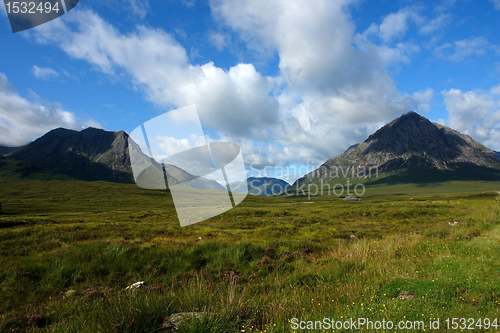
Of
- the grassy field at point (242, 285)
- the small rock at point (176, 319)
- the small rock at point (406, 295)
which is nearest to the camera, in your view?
the small rock at point (176, 319)

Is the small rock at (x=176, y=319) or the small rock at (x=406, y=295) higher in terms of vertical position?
the small rock at (x=176, y=319)

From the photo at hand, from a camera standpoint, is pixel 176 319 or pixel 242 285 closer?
pixel 176 319

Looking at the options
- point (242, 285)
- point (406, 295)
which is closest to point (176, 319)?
point (242, 285)

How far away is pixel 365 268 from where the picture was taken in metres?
8.07

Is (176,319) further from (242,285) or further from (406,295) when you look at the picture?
(406,295)

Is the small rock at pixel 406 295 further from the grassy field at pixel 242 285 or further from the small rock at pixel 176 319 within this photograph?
the small rock at pixel 176 319

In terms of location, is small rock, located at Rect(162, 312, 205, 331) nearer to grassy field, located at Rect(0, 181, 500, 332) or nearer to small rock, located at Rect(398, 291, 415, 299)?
grassy field, located at Rect(0, 181, 500, 332)

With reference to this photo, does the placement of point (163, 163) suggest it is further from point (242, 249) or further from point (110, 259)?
point (242, 249)

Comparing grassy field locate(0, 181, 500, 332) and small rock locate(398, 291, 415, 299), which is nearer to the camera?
grassy field locate(0, 181, 500, 332)

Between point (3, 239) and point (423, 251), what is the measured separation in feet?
77.0

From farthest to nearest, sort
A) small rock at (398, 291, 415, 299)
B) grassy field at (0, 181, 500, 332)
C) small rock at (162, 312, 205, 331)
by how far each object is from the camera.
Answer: small rock at (398, 291, 415, 299) < grassy field at (0, 181, 500, 332) < small rock at (162, 312, 205, 331)

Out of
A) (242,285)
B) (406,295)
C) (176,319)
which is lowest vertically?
(242,285)

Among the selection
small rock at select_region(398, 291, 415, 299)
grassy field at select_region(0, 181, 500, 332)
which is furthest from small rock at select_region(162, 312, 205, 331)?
small rock at select_region(398, 291, 415, 299)

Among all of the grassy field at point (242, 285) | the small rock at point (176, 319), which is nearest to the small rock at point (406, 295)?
the grassy field at point (242, 285)
